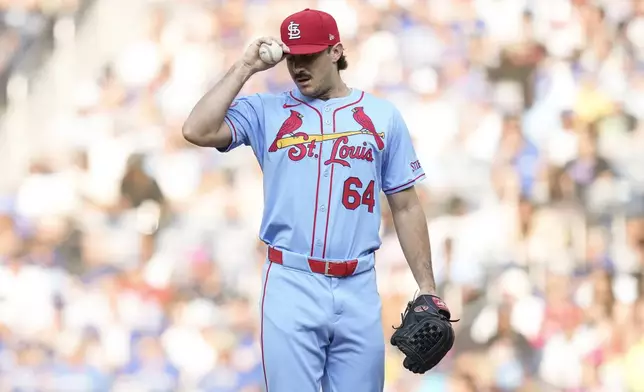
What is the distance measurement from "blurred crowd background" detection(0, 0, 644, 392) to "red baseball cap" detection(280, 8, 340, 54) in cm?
281

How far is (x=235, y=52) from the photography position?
6410 millimetres

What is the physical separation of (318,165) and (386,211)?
2.90 meters

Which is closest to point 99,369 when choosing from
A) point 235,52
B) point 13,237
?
point 13,237

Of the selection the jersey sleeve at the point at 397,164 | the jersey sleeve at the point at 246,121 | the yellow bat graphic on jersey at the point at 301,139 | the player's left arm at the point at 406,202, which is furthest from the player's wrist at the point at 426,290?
the jersey sleeve at the point at 246,121

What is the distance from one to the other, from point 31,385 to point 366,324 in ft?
10.3

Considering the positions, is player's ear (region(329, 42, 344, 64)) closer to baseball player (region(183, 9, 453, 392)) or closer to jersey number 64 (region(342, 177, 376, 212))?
baseball player (region(183, 9, 453, 392))

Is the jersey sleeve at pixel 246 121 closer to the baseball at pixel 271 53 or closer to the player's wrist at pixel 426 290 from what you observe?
the baseball at pixel 271 53

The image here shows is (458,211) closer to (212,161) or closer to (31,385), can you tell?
(212,161)

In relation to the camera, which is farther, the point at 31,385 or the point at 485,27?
the point at 485,27

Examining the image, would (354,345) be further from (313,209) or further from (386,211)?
(386,211)

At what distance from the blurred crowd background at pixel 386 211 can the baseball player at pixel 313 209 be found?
101 inches

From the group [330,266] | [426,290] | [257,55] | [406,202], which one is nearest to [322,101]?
[257,55]

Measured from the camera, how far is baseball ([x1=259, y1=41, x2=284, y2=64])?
3.20m

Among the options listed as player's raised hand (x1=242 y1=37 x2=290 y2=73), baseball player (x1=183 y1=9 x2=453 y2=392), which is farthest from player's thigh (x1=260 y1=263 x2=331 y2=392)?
player's raised hand (x1=242 y1=37 x2=290 y2=73)
